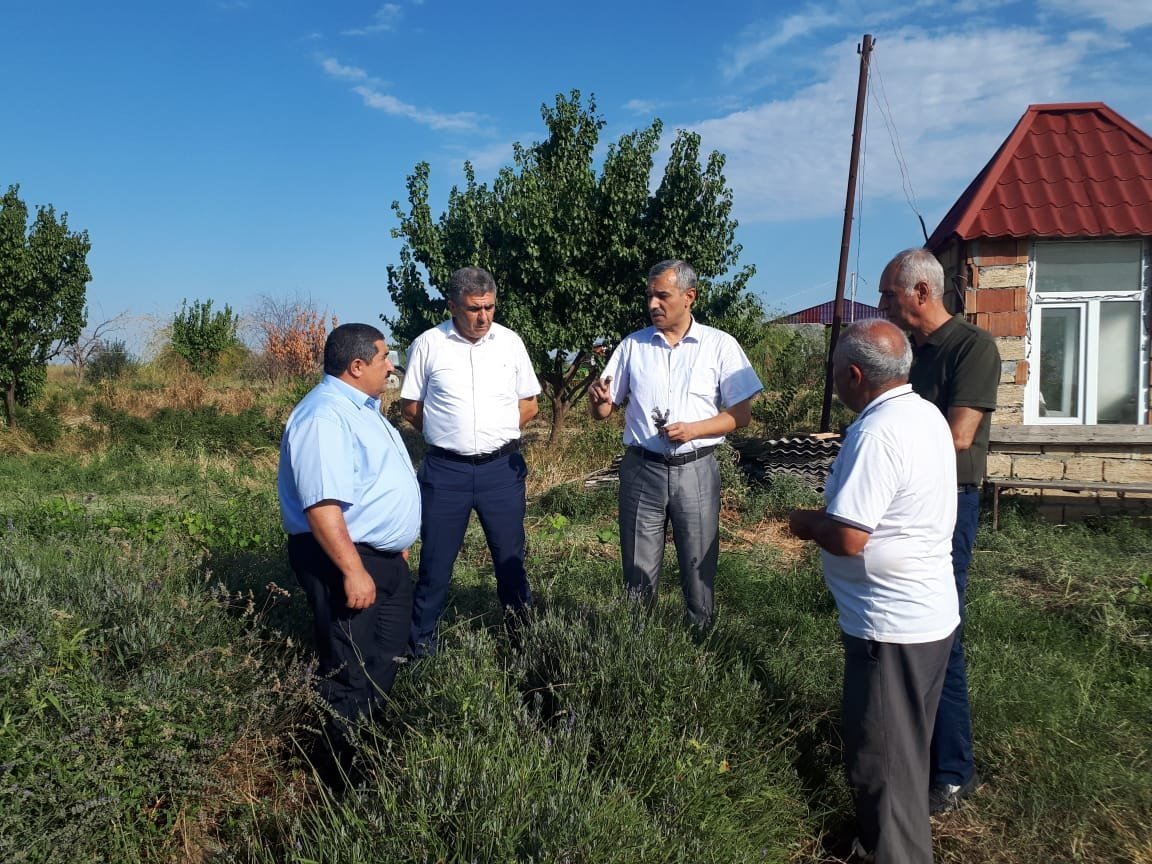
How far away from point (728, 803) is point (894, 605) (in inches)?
32.2

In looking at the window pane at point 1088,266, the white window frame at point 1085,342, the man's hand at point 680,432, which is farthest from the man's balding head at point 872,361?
the window pane at point 1088,266

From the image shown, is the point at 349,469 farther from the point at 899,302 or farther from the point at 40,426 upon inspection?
the point at 40,426

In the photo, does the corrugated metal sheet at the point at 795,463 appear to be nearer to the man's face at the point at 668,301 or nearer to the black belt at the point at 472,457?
the black belt at the point at 472,457

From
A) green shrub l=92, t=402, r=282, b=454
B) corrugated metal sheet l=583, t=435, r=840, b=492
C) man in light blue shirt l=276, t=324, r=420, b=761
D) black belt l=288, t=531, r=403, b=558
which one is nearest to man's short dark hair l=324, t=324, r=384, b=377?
man in light blue shirt l=276, t=324, r=420, b=761

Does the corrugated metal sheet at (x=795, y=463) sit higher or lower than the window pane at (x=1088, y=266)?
lower

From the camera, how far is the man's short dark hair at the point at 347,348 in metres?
3.05

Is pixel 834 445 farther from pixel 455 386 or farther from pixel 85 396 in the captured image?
pixel 85 396

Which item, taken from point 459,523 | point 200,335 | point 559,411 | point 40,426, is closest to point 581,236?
point 559,411

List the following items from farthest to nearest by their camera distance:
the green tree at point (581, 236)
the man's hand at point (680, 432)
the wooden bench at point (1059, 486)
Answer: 1. the green tree at point (581, 236)
2. the wooden bench at point (1059, 486)
3. the man's hand at point (680, 432)

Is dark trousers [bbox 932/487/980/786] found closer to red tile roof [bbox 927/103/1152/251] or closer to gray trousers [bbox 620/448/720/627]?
gray trousers [bbox 620/448/720/627]

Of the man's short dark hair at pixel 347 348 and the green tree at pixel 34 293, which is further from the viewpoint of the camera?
the green tree at pixel 34 293

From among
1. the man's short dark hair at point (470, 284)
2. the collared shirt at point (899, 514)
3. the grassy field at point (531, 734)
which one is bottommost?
the grassy field at point (531, 734)

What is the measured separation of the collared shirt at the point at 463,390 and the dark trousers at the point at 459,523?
0.12 meters

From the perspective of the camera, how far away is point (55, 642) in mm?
2752
